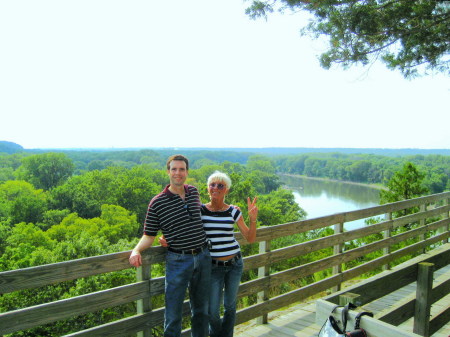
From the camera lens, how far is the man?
2725mm

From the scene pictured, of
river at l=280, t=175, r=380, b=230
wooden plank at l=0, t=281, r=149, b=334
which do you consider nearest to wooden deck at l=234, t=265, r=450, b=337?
wooden plank at l=0, t=281, r=149, b=334

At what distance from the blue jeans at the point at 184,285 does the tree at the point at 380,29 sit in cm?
485

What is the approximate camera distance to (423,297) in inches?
98.3

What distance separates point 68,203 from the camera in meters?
56.0

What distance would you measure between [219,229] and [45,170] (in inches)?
2963

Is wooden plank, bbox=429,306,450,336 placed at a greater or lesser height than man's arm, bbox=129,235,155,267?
lesser

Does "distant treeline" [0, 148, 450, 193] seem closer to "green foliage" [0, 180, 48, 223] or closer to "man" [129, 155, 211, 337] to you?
"green foliage" [0, 180, 48, 223]

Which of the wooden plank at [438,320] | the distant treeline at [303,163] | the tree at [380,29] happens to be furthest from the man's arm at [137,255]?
the distant treeline at [303,163]

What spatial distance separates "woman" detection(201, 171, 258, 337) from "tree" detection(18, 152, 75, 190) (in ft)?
242

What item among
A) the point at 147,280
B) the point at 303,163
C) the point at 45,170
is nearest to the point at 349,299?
the point at 147,280

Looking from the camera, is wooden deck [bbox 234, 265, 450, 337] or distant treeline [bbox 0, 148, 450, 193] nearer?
wooden deck [bbox 234, 265, 450, 337]

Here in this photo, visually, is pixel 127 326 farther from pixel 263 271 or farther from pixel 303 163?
pixel 303 163

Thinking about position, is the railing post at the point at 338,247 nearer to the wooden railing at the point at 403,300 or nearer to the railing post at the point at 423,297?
the wooden railing at the point at 403,300

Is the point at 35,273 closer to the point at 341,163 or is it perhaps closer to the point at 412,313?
the point at 412,313
